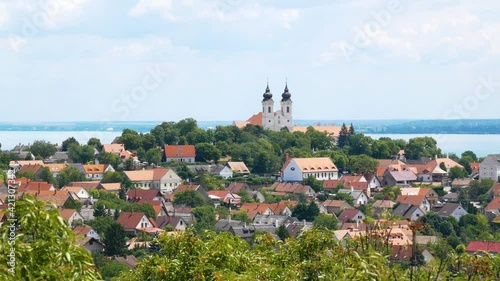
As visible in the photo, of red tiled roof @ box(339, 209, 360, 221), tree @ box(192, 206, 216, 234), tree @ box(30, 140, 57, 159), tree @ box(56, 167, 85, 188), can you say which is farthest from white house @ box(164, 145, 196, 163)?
red tiled roof @ box(339, 209, 360, 221)

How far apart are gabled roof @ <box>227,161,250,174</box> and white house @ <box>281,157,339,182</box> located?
216cm

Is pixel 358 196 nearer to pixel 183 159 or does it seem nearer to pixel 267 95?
pixel 183 159

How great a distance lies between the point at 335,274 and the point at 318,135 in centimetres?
5878

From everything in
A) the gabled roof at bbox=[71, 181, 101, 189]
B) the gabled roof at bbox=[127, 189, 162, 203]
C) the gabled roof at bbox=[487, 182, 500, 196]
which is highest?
the gabled roof at bbox=[71, 181, 101, 189]

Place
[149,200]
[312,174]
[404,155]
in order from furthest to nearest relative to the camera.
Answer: [404,155], [312,174], [149,200]

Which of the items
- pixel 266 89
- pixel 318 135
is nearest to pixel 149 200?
pixel 318 135

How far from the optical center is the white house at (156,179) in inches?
1962

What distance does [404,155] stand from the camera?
64.5 metres

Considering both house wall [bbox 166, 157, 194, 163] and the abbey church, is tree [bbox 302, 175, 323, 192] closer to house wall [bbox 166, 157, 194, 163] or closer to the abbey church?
house wall [bbox 166, 157, 194, 163]

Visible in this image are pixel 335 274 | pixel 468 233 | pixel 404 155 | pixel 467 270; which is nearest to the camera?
pixel 335 274

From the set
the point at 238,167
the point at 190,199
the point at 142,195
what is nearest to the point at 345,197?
the point at 190,199

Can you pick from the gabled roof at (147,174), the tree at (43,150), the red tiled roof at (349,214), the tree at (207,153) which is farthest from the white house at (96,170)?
the red tiled roof at (349,214)

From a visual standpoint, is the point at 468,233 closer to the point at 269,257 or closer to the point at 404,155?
the point at 269,257

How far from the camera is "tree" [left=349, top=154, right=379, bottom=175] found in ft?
179
